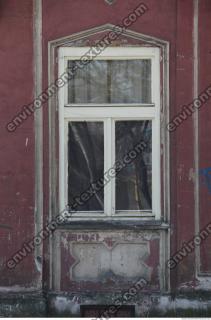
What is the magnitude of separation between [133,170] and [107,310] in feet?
5.27

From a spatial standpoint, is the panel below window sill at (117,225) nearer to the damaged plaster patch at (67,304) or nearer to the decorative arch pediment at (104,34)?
the damaged plaster patch at (67,304)

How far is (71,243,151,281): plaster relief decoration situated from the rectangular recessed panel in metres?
0.33

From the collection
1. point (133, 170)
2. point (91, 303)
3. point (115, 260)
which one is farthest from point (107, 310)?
point (133, 170)

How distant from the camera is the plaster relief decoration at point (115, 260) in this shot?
13461 mm

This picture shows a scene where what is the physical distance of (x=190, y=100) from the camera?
531 inches

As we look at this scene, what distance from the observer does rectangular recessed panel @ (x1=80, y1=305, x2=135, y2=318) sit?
1342 centimetres

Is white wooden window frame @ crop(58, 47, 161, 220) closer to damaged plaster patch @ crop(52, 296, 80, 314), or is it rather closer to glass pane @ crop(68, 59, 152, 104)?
glass pane @ crop(68, 59, 152, 104)

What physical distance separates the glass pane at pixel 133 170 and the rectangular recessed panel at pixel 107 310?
112 cm

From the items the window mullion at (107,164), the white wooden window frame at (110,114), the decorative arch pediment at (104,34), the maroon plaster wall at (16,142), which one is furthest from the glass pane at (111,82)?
the maroon plaster wall at (16,142)

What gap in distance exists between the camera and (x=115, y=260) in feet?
44.2

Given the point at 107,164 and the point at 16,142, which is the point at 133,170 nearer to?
the point at 107,164

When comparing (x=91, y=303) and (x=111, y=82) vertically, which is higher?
(x=111, y=82)

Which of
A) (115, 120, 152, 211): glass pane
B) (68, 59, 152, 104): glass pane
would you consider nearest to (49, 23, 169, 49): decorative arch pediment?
(68, 59, 152, 104): glass pane

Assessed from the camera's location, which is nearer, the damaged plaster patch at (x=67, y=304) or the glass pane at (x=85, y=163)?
the damaged plaster patch at (x=67, y=304)
